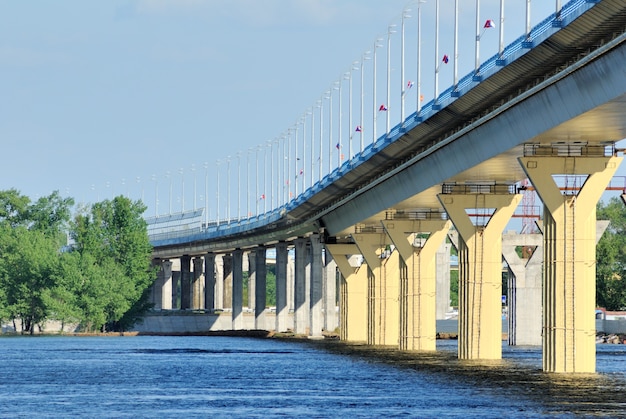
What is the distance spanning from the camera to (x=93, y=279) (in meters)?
171

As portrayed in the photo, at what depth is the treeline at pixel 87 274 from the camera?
554 ft

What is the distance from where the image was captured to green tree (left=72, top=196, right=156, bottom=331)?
17550 cm

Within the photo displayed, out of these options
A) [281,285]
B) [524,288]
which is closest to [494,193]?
[524,288]

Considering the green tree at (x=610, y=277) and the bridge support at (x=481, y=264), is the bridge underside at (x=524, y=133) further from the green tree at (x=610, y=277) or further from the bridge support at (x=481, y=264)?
the green tree at (x=610, y=277)

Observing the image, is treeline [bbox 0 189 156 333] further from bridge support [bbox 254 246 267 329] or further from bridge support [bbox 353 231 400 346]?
bridge support [bbox 353 231 400 346]

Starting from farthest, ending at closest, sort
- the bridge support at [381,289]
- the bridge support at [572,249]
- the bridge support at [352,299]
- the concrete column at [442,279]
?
the concrete column at [442,279], the bridge support at [352,299], the bridge support at [381,289], the bridge support at [572,249]

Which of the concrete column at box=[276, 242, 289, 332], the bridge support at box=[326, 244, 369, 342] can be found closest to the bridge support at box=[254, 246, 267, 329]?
the concrete column at box=[276, 242, 289, 332]

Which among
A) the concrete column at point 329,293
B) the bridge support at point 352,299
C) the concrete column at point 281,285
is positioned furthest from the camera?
the concrete column at point 281,285

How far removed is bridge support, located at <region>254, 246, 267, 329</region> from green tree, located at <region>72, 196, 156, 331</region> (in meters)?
14.1

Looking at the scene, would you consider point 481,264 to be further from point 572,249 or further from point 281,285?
point 281,285

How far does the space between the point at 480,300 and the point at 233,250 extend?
10045 centimetres

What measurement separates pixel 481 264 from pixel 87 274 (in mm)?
91754

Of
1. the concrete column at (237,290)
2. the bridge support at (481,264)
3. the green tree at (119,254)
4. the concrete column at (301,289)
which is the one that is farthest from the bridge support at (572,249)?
the concrete column at (237,290)

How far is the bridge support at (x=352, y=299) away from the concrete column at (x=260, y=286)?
1292 inches
